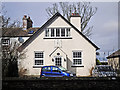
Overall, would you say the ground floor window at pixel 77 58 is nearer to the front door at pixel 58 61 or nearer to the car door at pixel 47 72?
the front door at pixel 58 61

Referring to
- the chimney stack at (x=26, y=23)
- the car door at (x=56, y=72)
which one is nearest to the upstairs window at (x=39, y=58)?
the car door at (x=56, y=72)

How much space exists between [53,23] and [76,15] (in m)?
4.17

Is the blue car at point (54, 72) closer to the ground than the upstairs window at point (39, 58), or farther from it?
closer to the ground

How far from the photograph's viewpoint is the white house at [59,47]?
2430 cm

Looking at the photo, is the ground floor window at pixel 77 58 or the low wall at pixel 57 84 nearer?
the low wall at pixel 57 84

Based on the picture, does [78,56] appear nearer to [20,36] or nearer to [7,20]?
[20,36]

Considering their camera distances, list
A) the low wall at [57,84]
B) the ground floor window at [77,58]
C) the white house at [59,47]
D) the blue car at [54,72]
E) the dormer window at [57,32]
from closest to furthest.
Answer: the low wall at [57,84] → the blue car at [54,72] → the white house at [59,47] → the ground floor window at [77,58] → the dormer window at [57,32]

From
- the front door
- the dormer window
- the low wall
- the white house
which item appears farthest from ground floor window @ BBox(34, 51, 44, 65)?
the low wall

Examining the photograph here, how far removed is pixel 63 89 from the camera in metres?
10.9

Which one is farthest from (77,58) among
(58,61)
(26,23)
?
(26,23)

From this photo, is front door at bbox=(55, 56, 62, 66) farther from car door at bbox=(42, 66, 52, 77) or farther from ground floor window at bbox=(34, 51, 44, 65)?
car door at bbox=(42, 66, 52, 77)

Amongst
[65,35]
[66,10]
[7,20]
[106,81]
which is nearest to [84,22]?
[66,10]

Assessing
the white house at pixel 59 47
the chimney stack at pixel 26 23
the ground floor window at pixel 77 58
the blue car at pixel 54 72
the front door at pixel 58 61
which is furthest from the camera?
the chimney stack at pixel 26 23

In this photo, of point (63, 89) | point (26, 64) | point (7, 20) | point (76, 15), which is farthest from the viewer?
point (76, 15)
